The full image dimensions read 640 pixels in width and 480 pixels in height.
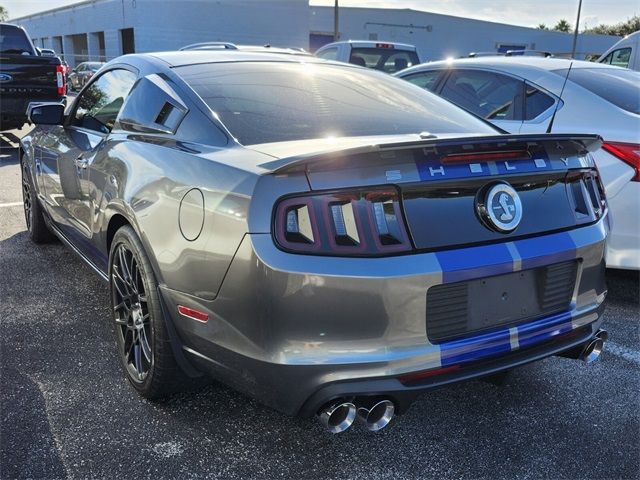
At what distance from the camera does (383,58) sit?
36.2 feet

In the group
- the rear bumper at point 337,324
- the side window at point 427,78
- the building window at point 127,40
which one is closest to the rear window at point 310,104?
the rear bumper at point 337,324

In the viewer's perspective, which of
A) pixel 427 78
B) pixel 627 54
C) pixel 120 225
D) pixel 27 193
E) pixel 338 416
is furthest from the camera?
pixel 627 54

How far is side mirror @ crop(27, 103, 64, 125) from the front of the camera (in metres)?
3.84

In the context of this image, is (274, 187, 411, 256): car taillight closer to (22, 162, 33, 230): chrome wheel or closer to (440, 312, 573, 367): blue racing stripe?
(440, 312, 573, 367): blue racing stripe

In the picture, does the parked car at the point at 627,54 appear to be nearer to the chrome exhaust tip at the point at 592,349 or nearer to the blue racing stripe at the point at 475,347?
the chrome exhaust tip at the point at 592,349

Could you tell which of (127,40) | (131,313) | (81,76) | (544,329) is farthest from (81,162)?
(127,40)

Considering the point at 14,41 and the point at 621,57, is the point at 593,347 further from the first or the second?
the point at 621,57

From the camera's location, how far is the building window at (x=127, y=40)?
36.5 metres

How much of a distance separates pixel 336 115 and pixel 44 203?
8.70 ft

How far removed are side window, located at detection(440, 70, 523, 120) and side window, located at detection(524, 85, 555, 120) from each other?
0.06 metres

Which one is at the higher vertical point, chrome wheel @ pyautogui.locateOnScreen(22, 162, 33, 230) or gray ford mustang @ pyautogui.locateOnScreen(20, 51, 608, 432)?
gray ford mustang @ pyautogui.locateOnScreen(20, 51, 608, 432)

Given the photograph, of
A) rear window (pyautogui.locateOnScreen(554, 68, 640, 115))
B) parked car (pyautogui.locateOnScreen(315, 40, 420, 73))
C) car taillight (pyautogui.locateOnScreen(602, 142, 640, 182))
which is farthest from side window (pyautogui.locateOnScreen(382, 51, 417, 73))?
car taillight (pyautogui.locateOnScreen(602, 142, 640, 182))

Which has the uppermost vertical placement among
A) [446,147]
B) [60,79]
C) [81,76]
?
[446,147]

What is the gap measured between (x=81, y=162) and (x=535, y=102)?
3.20 metres
